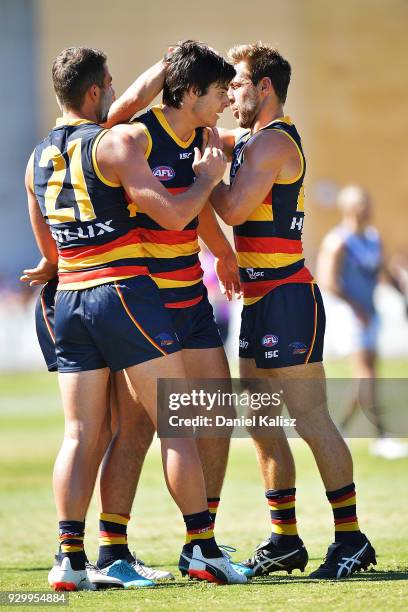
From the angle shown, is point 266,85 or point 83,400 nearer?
point 83,400

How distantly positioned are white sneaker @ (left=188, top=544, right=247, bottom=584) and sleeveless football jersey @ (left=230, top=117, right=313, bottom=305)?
4.34 feet

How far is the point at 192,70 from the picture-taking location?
5438 mm

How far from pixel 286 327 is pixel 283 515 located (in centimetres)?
99

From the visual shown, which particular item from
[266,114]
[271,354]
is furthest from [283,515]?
[266,114]

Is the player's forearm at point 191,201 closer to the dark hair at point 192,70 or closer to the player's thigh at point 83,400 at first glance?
the dark hair at point 192,70

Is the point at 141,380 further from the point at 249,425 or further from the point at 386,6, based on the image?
the point at 386,6

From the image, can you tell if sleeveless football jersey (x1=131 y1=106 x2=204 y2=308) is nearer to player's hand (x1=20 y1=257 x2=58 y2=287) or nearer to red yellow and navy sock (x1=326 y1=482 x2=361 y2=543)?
player's hand (x1=20 y1=257 x2=58 y2=287)

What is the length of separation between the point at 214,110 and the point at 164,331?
3.70ft

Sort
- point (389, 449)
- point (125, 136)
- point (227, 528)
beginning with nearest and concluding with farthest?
point (125, 136) < point (227, 528) < point (389, 449)

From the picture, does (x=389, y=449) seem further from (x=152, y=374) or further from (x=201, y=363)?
(x=152, y=374)

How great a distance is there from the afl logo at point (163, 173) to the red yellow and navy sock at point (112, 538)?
1685 millimetres

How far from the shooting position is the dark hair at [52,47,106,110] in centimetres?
534

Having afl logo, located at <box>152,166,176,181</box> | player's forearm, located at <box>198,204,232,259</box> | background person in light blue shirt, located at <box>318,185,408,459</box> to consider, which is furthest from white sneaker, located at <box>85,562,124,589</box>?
background person in light blue shirt, located at <box>318,185,408,459</box>

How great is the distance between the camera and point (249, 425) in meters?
5.85
